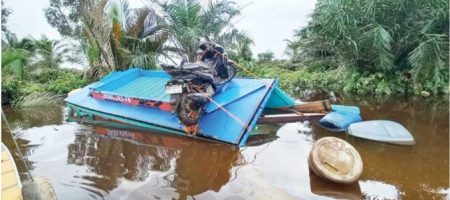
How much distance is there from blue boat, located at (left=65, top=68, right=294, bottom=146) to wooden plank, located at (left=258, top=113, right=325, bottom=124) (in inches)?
10.8

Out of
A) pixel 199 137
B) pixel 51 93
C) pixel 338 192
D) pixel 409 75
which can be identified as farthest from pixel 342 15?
pixel 51 93

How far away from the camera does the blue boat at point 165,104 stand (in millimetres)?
5004

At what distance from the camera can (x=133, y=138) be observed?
5418 millimetres

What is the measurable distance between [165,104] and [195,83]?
608 mm

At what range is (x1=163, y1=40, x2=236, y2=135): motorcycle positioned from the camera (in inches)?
187

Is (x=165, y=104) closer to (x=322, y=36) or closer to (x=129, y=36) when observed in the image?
(x=129, y=36)

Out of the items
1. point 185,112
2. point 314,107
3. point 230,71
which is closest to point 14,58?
point 230,71

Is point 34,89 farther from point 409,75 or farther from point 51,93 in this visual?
point 409,75

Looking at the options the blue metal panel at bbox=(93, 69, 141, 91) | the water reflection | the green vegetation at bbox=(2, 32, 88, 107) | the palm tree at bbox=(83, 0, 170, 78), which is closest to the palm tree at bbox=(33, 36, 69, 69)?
the green vegetation at bbox=(2, 32, 88, 107)

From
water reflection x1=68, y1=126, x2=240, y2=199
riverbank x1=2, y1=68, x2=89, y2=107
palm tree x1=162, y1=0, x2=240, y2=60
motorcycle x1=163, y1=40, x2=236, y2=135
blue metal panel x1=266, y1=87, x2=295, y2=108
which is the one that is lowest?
water reflection x1=68, y1=126, x2=240, y2=199

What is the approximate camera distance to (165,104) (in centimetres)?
527

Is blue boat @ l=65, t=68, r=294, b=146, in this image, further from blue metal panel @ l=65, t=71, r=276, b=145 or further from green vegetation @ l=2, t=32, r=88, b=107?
green vegetation @ l=2, t=32, r=88, b=107

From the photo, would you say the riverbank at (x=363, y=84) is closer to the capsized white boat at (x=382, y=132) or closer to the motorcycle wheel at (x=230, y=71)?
the motorcycle wheel at (x=230, y=71)

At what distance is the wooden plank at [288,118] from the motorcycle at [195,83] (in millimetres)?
894
